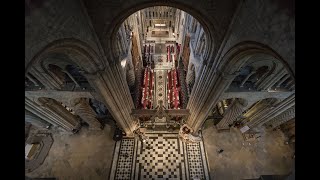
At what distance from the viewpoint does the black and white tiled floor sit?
877 centimetres

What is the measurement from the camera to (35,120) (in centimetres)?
914

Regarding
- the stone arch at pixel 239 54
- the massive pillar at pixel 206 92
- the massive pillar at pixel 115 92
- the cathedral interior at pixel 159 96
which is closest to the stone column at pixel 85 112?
the cathedral interior at pixel 159 96

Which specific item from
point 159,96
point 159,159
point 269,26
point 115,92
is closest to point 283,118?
point 159,159

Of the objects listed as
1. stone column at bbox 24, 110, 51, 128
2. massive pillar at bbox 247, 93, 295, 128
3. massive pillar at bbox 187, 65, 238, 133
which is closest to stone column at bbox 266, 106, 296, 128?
massive pillar at bbox 247, 93, 295, 128

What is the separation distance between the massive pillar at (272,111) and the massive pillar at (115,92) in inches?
222

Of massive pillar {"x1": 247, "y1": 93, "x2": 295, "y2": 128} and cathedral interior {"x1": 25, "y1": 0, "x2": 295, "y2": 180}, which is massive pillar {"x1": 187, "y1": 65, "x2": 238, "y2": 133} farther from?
massive pillar {"x1": 247, "y1": 93, "x2": 295, "y2": 128}

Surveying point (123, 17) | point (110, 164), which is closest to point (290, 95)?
point (123, 17)

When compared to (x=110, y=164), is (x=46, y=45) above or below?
above

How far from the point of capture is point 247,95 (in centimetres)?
762

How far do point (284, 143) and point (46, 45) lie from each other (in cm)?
1031

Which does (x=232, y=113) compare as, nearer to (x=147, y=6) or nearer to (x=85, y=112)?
(x=147, y=6)

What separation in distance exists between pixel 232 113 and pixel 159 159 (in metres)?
3.76

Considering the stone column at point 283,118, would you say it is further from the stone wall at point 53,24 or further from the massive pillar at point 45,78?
the massive pillar at point 45,78
